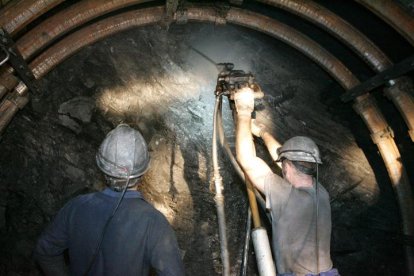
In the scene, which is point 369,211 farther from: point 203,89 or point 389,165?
point 203,89

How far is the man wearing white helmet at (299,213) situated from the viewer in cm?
259

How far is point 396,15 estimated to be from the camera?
3.20 m

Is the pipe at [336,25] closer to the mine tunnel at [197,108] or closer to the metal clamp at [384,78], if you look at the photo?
the mine tunnel at [197,108]

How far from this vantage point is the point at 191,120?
4.36m

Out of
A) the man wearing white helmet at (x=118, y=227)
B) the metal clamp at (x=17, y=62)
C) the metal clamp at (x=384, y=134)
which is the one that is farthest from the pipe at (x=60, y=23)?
the metal clamp at (x=384, y=134)

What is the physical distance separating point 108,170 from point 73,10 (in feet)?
7.95

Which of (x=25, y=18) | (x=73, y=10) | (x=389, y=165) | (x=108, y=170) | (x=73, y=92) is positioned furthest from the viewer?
(x=389, y=165)

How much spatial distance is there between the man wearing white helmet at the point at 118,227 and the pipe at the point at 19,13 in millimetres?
1822

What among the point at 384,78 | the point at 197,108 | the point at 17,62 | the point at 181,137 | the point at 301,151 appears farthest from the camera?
the point at 197,108

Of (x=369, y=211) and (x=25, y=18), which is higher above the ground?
(x=25, y=18)

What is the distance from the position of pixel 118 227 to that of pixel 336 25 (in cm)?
379

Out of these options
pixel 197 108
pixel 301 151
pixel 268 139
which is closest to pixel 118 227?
pixel 301 151

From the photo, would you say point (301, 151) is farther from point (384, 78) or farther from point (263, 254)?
point (384, 78)

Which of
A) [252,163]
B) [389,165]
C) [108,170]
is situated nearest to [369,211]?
[389,165]
